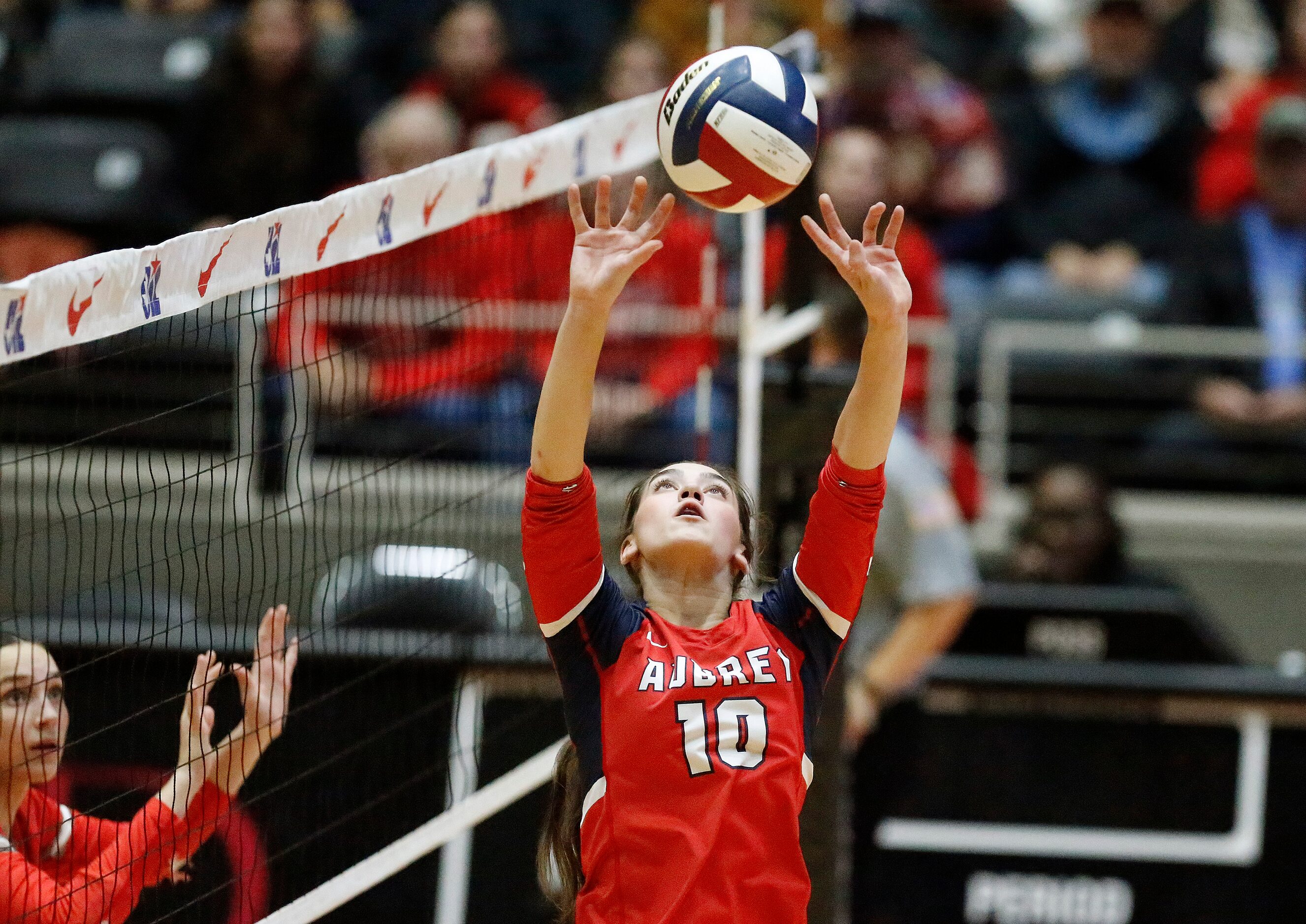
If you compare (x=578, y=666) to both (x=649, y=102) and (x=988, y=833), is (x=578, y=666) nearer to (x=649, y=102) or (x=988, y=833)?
(x=649, y=102)

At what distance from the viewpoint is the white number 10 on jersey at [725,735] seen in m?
3.13

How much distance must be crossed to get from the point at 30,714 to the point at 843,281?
295cm

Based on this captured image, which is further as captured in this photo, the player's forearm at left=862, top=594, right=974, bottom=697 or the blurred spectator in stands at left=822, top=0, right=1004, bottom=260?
the blurred spectator in stands at left=822, top=0, right=1004, bottom=260

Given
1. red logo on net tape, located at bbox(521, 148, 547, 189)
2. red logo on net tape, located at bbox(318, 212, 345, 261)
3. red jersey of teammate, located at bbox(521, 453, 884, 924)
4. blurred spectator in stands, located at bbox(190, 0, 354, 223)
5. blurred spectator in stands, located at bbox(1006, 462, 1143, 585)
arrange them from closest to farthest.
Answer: red jersey of teammate, located at bbox(521, 453, 884, 924) < red logo on net tape, located at bbox(318, 212, 345, 261) < red logo on net tape, located at bbox(521, 148, 547, 189) < blurred spectator in stands, located at bbox(1006, 462, 1143, 585) < blurred spectator in stands, located at bbox(190, 0, 354, 223)

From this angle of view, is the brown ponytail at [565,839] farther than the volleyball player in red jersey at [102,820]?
Yes

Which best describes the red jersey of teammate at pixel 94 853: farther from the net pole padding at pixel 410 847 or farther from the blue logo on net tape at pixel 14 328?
the blue logo on net tape at pixel 14 328

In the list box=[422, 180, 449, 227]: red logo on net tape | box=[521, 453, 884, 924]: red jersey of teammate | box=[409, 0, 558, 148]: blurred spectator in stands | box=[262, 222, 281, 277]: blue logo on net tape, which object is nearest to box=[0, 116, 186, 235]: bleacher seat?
box=[409, 0, 558, 148]: blurred spectator in stands

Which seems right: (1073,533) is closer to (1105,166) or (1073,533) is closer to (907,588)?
(907,588)

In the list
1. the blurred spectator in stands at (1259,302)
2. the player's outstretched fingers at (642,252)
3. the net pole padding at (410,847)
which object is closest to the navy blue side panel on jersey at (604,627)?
the net pole padding at (410,847)

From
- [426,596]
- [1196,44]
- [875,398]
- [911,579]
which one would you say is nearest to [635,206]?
[875,398]

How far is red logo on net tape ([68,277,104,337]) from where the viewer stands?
3.11 meters

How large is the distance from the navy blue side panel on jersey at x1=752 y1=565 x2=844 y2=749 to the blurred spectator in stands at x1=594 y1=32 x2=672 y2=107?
522cm

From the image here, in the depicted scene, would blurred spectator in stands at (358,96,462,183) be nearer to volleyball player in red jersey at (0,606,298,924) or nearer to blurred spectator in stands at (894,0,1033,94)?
blurred spectator in stands at (894,0,1033,94)

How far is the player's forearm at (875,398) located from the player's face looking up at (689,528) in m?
0.27
